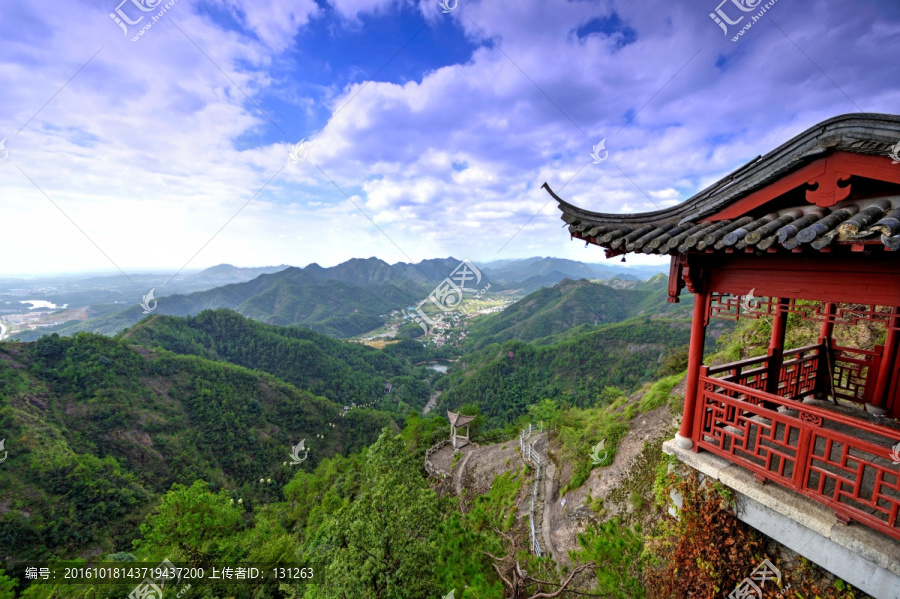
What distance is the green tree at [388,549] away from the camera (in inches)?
251

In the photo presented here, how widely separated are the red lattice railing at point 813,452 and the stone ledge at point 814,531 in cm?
14

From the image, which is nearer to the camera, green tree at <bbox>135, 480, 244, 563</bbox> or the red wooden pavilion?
the red wooden pavilion

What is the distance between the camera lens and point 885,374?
19.2 feet

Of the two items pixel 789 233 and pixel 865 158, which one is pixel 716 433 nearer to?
pixel 789 233

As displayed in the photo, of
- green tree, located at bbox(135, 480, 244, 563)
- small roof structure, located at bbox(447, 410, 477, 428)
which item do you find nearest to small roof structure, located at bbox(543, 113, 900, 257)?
green tree, located at bbox(135, 480, 244, 563)

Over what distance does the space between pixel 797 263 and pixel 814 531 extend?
284 cm

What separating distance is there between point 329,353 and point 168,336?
33.4 m

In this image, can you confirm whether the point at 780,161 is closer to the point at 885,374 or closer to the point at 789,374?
the point at 789,374

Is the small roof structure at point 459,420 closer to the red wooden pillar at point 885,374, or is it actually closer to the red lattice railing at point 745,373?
the red lattice railing at point 745,373

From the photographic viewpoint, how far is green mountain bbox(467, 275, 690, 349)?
121m

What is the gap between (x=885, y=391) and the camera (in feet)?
19.3

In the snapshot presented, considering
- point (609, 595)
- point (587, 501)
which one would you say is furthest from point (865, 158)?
point (587, 501)

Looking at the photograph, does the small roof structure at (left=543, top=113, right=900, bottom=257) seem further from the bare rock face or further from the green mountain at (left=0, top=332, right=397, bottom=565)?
the green mountain at (left=0, top=332, right=397, bottom=565)

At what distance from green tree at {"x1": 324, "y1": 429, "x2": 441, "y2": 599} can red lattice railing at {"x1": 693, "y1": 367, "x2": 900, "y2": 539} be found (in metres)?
5.52
